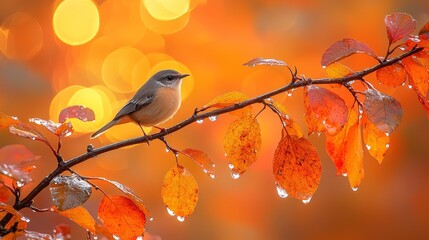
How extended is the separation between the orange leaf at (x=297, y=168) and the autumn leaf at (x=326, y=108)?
0.16 feet

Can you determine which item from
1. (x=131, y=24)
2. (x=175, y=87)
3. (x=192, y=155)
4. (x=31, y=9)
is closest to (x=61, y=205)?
(x=192, y=155)

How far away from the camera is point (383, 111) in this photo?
89 centimetres

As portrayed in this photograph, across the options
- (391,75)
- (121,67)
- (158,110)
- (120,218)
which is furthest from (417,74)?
(121,67)

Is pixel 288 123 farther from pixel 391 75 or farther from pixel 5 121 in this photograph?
pixel 5 121

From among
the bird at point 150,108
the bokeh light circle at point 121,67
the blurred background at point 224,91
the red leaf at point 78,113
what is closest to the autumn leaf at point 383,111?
the red leaf at point 78,113

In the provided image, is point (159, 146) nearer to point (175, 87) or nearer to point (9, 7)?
point (9, 7)

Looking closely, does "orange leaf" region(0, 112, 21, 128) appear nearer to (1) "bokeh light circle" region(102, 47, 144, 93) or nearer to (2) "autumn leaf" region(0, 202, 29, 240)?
(2) "autumn leaf" region(0, 202, 29, 240)

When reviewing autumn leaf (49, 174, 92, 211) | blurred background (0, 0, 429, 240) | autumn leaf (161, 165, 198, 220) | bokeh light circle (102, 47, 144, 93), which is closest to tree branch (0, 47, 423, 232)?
autumn leaf (49, 174, 92, 211)

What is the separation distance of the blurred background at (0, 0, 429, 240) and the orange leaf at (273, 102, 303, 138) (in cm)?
410

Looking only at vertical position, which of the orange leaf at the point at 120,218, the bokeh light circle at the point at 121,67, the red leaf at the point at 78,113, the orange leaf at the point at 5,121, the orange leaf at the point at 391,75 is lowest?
the orange leaf at the point at 120,218

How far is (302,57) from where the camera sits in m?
5.30

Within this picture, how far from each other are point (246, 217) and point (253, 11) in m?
1.95

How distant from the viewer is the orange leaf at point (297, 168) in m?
0.95

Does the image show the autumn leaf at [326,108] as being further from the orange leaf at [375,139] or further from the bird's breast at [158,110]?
the bird's breast at [158,110]
